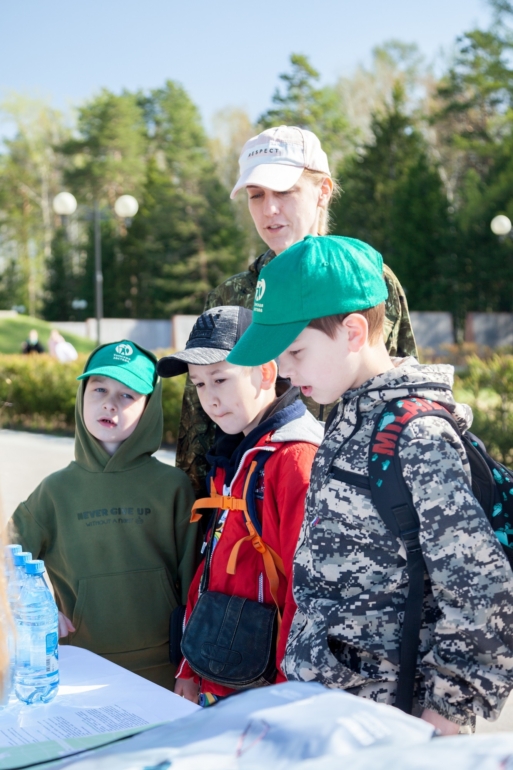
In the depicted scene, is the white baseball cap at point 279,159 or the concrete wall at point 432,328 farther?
the concrete wall at point 432,328

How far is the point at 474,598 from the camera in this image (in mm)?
1581

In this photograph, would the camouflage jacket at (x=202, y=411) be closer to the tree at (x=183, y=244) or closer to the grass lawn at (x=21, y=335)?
the grass lawn at (x=21, y=335)

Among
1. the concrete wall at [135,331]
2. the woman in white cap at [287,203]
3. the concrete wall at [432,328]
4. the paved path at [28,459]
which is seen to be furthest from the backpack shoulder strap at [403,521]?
the concrete wall at [135,331]

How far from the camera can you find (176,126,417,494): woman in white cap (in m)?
2.74

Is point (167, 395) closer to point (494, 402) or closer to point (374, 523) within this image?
point (494, 402)

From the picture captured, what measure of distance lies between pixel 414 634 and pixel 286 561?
631 mm

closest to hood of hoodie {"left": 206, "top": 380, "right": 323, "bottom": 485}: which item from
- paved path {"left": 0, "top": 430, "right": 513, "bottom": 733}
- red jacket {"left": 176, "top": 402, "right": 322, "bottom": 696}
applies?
red jacket {"left": 176, "top": 402, "right": 322, "bottom": 696}

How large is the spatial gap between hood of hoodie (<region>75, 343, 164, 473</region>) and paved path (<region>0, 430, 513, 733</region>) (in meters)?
4.69

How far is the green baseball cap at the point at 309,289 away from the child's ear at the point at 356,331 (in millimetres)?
20

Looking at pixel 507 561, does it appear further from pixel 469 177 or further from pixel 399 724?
pixel 469 177

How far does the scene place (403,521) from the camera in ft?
5.42

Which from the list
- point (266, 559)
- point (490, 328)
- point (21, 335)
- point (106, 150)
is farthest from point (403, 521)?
point (106, 150)

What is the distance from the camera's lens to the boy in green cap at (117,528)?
2.71 metres

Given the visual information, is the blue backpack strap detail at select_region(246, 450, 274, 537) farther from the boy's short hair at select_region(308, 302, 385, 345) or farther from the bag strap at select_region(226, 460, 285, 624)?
the boy's short hair at select_region(308, 302, 385, 345)
